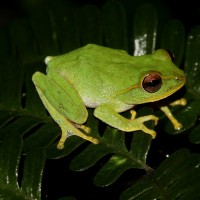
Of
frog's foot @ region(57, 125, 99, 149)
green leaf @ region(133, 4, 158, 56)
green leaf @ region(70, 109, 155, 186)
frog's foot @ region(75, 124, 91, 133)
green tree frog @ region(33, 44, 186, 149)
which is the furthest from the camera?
green leaf @ region(133, 4, 158, 56)

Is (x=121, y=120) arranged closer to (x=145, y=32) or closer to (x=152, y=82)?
(x=152, y=82)

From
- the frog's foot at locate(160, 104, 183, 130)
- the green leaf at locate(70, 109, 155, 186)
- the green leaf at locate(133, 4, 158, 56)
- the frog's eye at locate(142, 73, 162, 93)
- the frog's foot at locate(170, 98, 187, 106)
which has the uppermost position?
the green leaf at locate(133, 4, 158, 56)

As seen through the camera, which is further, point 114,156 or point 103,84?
point 103,84

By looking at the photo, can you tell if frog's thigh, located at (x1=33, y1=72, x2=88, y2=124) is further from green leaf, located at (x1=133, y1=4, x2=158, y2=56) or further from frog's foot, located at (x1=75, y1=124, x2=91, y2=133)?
green leaf, located at (x1=133, y1=4, x2=158, y2=56)

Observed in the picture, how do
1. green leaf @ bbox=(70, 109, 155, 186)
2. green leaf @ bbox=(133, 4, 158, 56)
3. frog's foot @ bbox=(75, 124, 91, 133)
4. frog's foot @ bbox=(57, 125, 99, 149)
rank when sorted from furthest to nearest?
green leaf @ bbox=(133, 4, 158, 56), frog's foot @ bbox=(75, 124, 91, 133), frog's foot @ bbox=(57, 125, 99, 149), green leaf @ bbox=(70, 109, 155, 186)

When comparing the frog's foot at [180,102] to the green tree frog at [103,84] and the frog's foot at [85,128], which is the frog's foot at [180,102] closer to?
the green tree frog at [103,84]

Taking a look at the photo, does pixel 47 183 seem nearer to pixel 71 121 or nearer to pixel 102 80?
pixel 71 121

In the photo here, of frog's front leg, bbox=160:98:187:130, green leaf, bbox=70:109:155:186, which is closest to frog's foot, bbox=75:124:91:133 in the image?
green leaf, bbox=70:109:155:186

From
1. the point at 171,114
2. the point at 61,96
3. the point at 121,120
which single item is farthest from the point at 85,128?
the point at 171,114

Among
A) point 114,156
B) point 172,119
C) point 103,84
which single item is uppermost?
point 103,84
